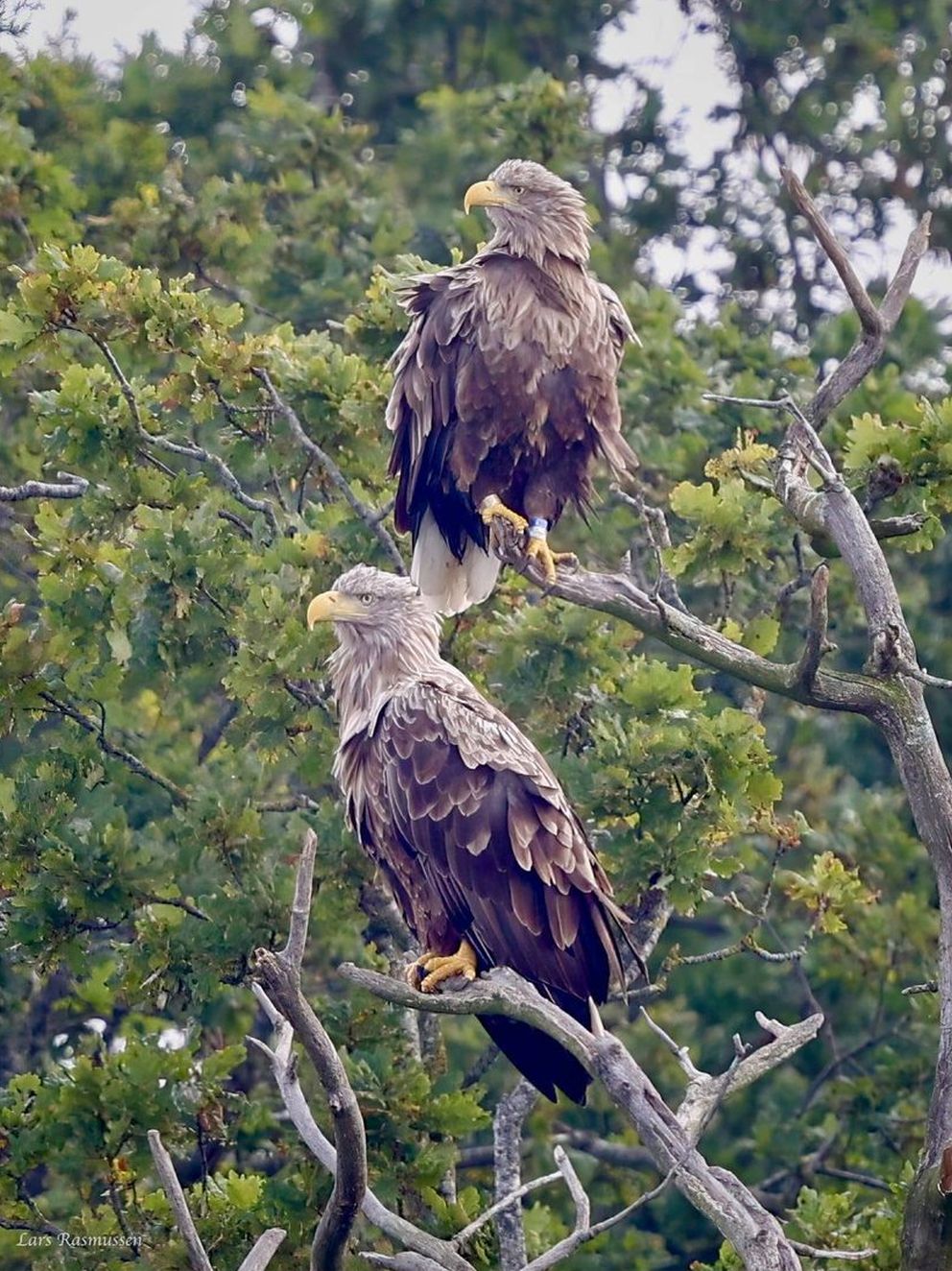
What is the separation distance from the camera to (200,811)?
20.7ft

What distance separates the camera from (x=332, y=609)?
6055 mm

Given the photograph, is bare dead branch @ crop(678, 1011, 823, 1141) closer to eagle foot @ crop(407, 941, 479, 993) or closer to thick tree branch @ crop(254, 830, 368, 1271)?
thick tree branch @ crop(254, 830, 368, 1271)

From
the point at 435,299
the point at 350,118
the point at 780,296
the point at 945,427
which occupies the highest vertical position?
the point at 350,118

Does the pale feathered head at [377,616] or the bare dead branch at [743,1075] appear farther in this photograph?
the pale feathered head at [377,616]

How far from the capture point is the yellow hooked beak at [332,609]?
6.00 metres

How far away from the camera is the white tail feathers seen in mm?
6727

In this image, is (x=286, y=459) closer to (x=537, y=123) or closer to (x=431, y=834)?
(x=431, y=834)

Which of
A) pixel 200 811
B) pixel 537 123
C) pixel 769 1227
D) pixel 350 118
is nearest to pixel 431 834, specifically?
pixel 200 811

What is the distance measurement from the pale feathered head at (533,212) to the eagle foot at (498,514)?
0.81 meters

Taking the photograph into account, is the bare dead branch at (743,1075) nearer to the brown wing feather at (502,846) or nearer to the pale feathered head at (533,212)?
the brown wing feather at (502,846)

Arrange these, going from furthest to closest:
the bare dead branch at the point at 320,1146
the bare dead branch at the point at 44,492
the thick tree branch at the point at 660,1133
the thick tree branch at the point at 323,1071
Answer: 1. the bare dead branch at the point at 44,492
2. the bare dead branch at the point at 320,1146
3. the thick tree branch at the point at 660,1133
4. the thick tree branch at the point at 323,1071

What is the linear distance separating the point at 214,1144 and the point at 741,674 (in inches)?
116

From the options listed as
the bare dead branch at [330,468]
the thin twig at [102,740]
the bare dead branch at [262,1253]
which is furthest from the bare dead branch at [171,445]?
the bare dead branch at [262,1253]

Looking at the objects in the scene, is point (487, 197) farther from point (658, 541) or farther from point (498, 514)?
point (658, 541)
